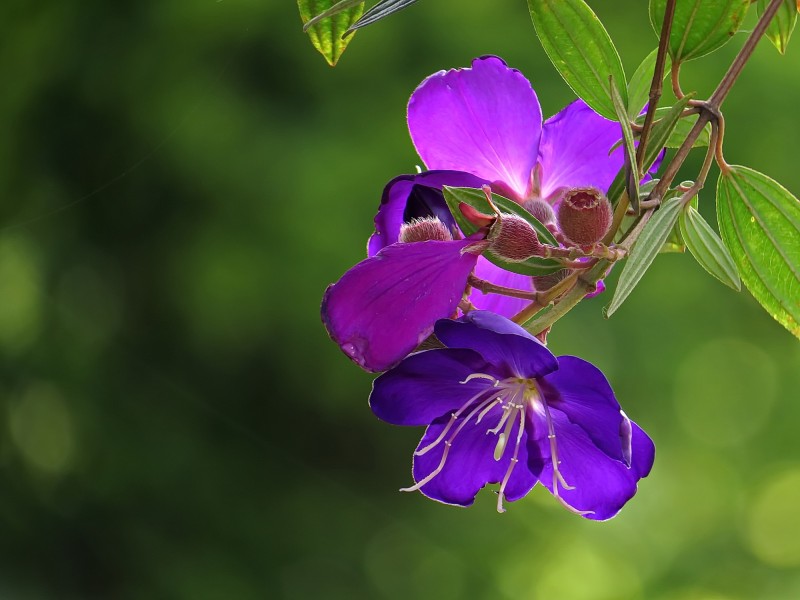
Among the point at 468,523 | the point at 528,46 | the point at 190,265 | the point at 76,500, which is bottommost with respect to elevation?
the point at 468,523

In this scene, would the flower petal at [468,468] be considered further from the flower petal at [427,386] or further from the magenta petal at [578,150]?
the magenta petal at [578,150]

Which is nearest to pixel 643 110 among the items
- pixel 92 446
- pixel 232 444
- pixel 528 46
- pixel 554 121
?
pixel 554 121

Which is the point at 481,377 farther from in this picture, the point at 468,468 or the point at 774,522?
the point at 774,522

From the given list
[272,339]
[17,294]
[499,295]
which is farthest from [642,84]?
[17,294]

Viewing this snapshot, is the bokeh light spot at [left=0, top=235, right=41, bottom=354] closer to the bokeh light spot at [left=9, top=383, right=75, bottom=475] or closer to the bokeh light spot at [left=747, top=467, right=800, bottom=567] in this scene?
the bokeh light spot at [left=9, top=383, right=75, bottom=475]

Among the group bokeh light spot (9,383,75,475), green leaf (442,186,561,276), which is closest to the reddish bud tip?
green leaf (442,186,561,276)

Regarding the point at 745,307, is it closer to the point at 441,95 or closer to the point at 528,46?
the point at 528,46
